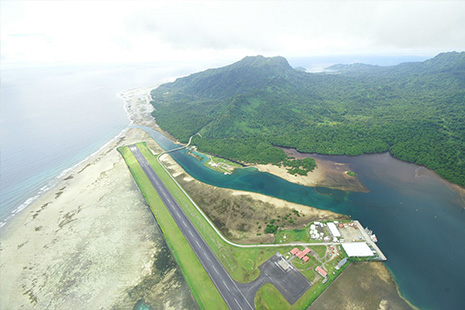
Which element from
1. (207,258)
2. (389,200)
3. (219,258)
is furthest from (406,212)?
(207,258)

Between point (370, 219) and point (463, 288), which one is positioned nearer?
point (463, 288)

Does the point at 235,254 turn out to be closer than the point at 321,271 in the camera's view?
No

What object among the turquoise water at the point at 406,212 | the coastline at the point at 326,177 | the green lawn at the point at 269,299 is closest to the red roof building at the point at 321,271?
the green lawn at the point at 269,299

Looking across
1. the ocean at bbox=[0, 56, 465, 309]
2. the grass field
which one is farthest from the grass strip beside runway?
the ocean at bbox=[0, 56, 465, 309]

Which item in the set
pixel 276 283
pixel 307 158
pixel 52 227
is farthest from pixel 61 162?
pixel 307 158

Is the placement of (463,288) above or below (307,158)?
below

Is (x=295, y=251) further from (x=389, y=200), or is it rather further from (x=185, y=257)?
(x=389, y=200)

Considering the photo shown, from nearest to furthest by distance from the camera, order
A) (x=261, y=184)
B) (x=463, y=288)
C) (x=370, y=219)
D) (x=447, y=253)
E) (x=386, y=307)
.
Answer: (x=386, y=307), (x=463, y=288), (x=447, y=253), (x=370, y=219), (x=261, y=184)

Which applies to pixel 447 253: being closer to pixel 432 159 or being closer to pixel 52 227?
pixel 432 159
